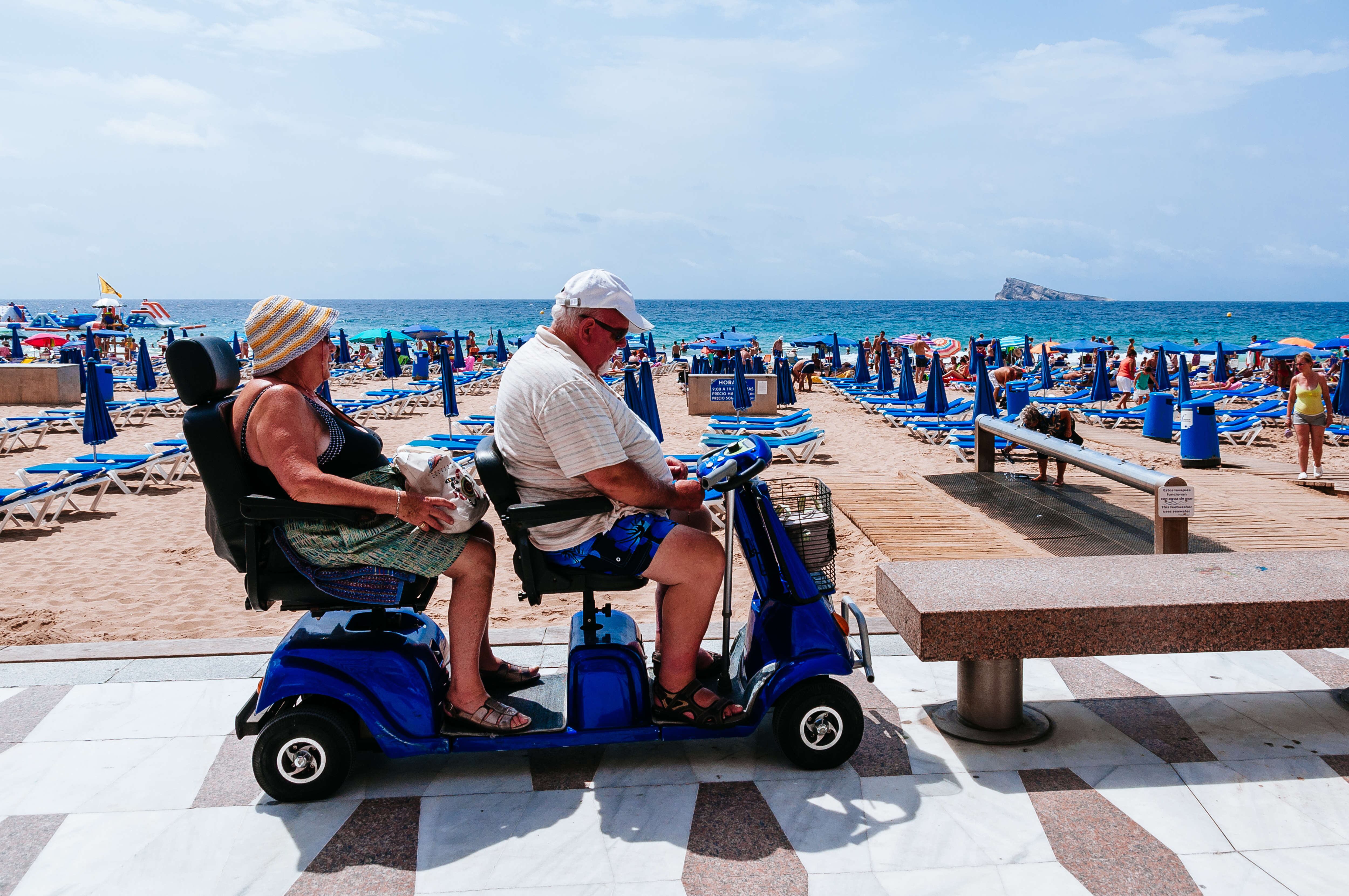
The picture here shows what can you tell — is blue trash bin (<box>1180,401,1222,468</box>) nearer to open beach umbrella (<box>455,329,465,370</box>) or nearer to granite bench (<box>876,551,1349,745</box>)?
granite bench (<box>876,551,1349,745</box>)

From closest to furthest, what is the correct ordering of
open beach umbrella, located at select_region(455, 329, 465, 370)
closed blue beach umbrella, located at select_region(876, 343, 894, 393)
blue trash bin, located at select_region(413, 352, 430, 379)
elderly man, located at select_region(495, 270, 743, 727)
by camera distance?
elderly man, located at select_region(495, 270, 743, 727) → closed blue beach umbrella, located at select_region(876, 343, 894, 393) → blue trash bin, located at select_region(413, 352, 430, 379) → open beach umbrella, located at select_region(455, 329, 465, 370)

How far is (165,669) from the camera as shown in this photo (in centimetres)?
360

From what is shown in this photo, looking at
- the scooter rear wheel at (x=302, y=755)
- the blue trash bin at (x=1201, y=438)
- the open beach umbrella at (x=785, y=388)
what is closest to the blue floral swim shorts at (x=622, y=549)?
the scooter rear wheel at (x=302, y=755)

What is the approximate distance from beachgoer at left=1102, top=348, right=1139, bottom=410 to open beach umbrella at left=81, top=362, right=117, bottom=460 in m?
17.5

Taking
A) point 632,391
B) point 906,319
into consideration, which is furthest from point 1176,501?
point 906,319

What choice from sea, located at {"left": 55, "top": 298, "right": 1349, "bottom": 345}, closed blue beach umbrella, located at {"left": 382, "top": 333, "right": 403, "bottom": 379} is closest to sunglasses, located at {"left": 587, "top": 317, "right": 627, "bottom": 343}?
closed blue beach umbrella, located at {"left": 382, "top": 333, "right": 403, "bottom": 379}

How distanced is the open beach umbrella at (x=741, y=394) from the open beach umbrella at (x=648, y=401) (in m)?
3.59

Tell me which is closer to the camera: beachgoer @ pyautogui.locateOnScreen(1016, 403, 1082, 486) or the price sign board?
the price sign board

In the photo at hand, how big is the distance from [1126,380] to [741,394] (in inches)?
368

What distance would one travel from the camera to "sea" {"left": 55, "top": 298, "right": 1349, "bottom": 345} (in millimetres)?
64375

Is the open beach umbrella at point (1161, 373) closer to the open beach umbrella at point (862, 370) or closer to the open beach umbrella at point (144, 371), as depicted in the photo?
the open beach umbrella at point (862, 370)

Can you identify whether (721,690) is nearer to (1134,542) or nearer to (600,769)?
(600,769)

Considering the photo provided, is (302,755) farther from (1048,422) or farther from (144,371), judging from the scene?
(144,371)

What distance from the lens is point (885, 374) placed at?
19.5m
